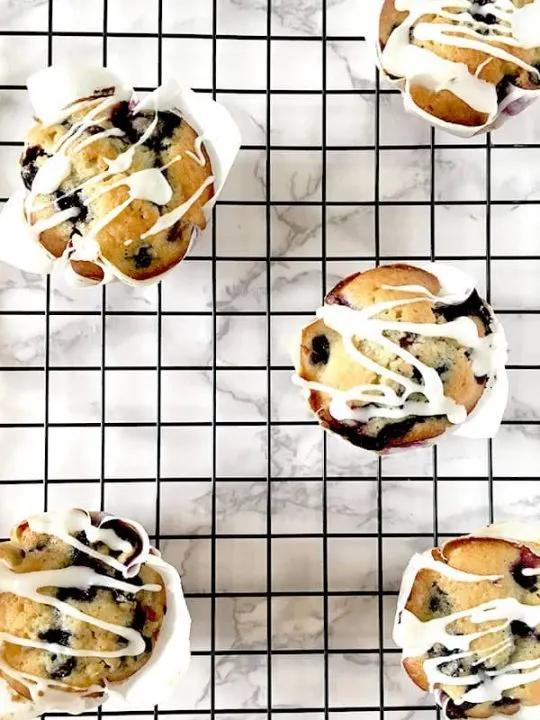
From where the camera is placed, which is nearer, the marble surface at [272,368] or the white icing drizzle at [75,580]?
the white icing drizzle at [75,580]

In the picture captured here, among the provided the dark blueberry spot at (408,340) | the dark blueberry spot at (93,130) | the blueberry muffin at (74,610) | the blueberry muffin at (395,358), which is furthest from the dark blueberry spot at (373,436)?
the dark blueberry spot at (93,130)

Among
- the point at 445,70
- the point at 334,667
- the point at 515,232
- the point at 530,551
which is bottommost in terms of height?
the point at 334,667

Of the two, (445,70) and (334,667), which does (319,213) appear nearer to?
(445,70)

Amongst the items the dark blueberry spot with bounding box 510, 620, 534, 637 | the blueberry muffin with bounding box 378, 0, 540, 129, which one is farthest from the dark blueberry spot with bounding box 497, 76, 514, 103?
the dark blueberry spot with bounding box 510, 620, 534, 637

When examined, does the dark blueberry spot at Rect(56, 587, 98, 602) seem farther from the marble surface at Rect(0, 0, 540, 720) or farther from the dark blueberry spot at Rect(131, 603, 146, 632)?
the marble surface at Rect(0, 0, 540, 720)

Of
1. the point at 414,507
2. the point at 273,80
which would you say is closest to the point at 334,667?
the point at 414,507

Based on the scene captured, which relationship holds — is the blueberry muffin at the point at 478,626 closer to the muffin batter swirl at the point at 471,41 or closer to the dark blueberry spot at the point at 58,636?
the dark blueberry spot at the point at 58,636

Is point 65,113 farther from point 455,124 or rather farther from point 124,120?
point 455,124
